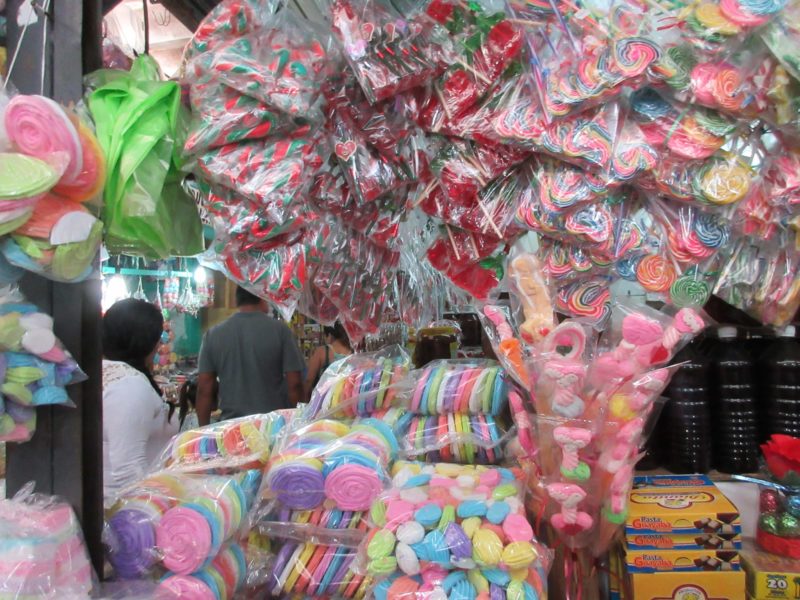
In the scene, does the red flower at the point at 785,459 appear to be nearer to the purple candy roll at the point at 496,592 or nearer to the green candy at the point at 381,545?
→ the purple candy roll at the point at 496,592

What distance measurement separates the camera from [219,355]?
3.04 metres

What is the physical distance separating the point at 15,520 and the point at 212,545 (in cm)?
32

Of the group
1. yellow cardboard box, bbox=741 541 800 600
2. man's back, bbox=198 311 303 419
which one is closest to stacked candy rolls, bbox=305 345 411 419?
yellow cardboard box, bbox=741 541 800 600

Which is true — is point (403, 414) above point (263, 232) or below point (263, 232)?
below

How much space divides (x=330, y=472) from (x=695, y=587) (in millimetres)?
797

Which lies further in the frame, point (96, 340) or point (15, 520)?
point (96, 340)

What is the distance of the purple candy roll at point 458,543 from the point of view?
0.98m

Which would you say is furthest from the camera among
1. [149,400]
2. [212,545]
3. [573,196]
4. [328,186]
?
[149,400]

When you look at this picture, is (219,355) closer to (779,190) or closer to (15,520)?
(15,520)

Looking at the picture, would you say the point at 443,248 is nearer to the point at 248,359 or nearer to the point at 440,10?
the point at 440,10

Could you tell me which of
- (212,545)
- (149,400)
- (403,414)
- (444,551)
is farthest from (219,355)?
(444,551)

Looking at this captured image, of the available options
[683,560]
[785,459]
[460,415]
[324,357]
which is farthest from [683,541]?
[324,357]

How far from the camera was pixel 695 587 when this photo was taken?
120 centimetres

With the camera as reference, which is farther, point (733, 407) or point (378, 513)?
point (733, 407)
